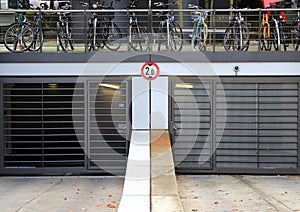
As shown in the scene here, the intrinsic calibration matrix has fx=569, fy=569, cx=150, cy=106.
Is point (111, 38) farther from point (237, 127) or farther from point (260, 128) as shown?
point (260, 128)

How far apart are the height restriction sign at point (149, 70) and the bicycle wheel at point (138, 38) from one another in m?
0.60

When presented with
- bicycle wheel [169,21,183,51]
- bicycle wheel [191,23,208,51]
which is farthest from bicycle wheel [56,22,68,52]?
bicycle wheel [191,23,208,51]

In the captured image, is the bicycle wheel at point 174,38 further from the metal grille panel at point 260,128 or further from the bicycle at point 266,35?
the bicycle at point 266,35

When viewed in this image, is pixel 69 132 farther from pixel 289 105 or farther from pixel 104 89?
pixel 289 105

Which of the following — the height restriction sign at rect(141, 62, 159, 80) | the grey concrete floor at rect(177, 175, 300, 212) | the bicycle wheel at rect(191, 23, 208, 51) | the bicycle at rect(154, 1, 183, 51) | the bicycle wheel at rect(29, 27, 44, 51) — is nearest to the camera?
the grey concrete floor at rect(177, 175, 300, 212)

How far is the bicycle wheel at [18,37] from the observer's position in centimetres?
1099

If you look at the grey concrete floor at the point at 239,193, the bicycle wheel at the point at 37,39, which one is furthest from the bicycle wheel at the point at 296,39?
the bicycle wheel at the point at 37,39

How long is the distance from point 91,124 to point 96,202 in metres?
2.60

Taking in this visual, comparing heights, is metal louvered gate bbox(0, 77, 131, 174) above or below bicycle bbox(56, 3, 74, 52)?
below

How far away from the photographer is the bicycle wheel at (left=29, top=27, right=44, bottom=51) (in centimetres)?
1091

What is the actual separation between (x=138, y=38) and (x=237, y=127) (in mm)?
2607

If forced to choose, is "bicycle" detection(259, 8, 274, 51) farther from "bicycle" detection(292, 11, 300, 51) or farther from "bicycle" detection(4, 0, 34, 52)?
"bicycle" detection(4, 0, 34, 52)

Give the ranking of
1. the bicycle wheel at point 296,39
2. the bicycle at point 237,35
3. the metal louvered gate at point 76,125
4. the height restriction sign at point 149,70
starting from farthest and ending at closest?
the bicycle at point 237,35, the bicycle wheel at point 296,39, the metal louvered gate at point 76,125, the height restriction sign at point 149,70

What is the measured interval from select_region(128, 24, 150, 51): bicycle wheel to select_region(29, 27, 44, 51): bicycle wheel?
1714 millimetres
